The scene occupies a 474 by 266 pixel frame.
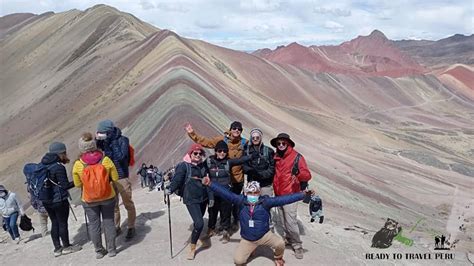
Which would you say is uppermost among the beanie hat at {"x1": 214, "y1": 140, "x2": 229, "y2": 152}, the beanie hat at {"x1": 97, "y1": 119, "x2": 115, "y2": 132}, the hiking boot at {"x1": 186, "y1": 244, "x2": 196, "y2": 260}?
the beanie hat at {"x1": 97, "y1": 119, "x2": 115, "y2": 132}

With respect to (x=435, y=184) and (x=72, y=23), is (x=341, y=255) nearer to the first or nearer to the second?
(x=435, y=184)

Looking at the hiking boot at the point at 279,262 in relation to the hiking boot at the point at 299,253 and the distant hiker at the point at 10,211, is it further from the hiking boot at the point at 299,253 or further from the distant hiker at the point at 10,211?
the distant hiker at the point at 10,211

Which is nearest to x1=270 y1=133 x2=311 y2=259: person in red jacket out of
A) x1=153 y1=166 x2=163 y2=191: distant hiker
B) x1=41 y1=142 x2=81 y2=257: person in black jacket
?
x1=41 y1=142 x2=81 y2=257: person in black jacket

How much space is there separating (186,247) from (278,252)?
6.11ft

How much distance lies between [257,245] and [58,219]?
11.1ft

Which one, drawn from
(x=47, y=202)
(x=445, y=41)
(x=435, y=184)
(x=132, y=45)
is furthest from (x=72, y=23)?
(x=445, y=41)

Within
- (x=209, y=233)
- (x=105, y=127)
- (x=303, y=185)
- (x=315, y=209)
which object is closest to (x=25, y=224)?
(x=105, y=127)

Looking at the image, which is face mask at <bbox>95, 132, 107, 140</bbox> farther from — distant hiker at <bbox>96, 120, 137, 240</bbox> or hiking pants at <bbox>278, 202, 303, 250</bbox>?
hiking pants at <bbox>278, 202, 303, 250</bbox>

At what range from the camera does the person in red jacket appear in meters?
6.90

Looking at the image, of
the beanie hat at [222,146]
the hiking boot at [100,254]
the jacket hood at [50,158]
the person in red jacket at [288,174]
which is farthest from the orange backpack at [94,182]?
the person in red jacket at [288,174]

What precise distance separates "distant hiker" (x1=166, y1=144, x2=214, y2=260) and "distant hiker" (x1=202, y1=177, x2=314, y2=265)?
28 cm

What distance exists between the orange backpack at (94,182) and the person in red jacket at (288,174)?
2723 millimetres

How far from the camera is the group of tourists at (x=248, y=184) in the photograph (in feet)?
21.3

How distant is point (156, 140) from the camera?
61.0ft
